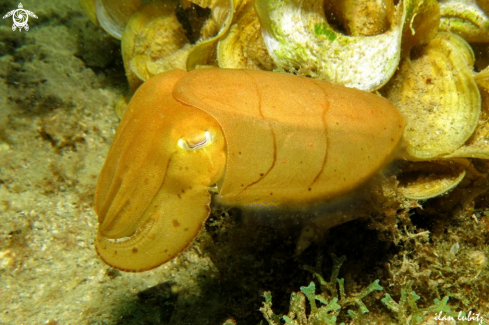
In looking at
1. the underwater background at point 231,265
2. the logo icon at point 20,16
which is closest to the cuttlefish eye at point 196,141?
the underwater background at point 231,265

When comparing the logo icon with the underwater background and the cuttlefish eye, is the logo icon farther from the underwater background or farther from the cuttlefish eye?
the cuttlefish eye

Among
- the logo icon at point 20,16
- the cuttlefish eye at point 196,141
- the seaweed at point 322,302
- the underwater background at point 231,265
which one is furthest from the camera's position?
the logo icon at point 20,16

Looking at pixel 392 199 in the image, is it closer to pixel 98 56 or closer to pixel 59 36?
pixel 98 56

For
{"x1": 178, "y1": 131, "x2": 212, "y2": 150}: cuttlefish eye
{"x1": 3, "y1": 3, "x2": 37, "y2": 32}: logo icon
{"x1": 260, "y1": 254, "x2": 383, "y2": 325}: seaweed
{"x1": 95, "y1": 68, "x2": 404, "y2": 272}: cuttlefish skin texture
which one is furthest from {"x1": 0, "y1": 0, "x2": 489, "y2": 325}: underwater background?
{"x1": 3, "y1": 3, "x2": 37, "y2": 32}: logo icon

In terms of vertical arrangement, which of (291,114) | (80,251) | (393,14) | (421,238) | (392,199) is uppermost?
(393,14)

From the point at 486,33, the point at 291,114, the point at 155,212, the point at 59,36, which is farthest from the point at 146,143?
the point at 59,36

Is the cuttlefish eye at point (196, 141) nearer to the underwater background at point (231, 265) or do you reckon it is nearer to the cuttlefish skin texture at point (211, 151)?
the cuttlefish skin texture at point (211, 151)

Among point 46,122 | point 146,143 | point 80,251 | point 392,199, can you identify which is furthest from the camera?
point 46,122
